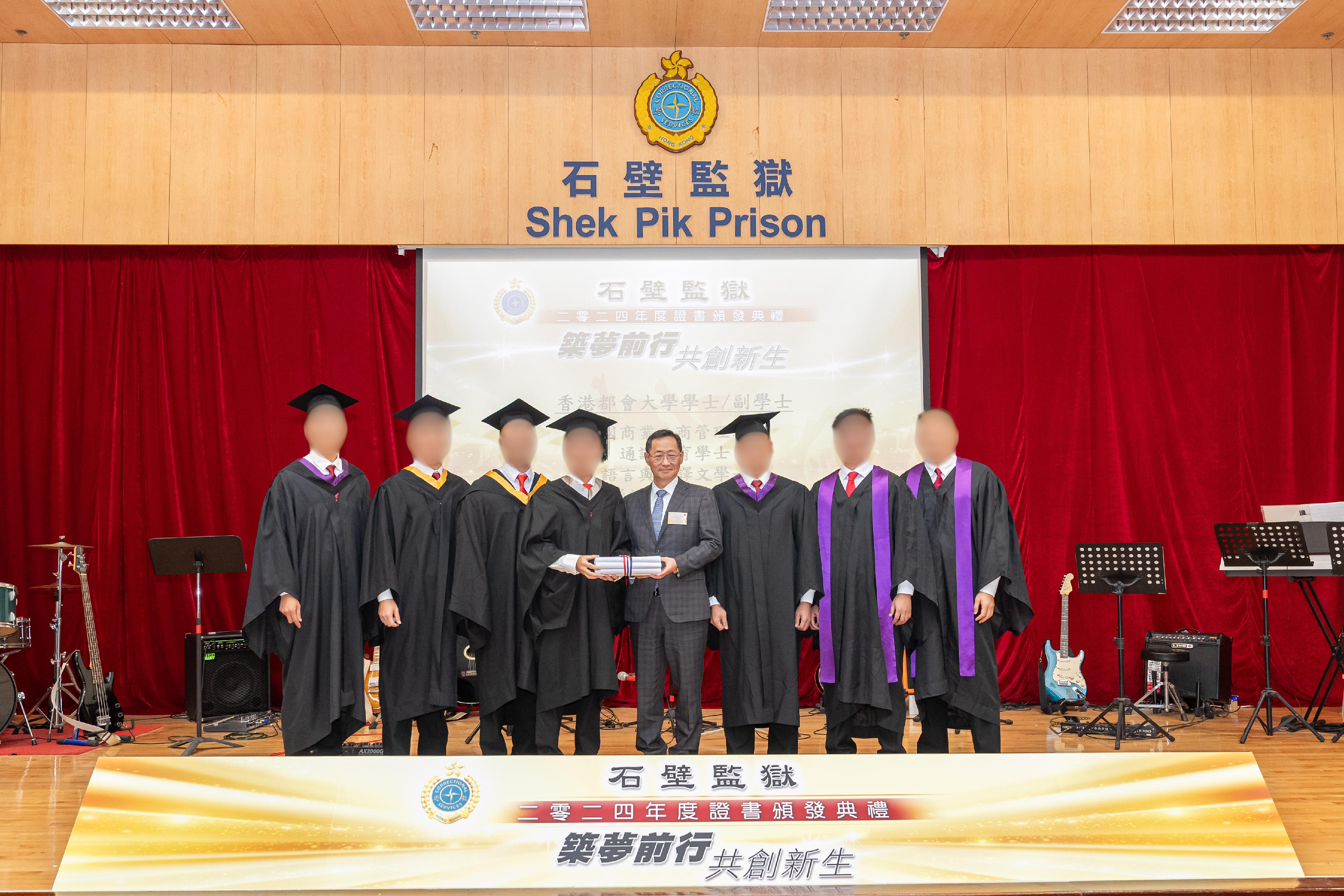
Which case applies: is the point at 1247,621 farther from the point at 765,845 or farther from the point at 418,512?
the point at 418,512

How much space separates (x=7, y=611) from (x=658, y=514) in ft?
13.2

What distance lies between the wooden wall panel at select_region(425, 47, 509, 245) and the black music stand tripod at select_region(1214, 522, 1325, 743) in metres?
4.94

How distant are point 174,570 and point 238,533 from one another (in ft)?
3.66

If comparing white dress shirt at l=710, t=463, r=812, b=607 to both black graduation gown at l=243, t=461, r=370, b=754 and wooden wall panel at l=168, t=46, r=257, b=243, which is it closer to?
black graduation gown at l=243, t=461, r=370, b=754

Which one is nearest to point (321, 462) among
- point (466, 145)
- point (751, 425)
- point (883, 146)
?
point (751, 425)

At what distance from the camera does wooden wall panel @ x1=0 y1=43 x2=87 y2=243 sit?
6555mm

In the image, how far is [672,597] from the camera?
3.94m

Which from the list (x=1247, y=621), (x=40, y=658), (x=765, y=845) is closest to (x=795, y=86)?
(x=1247, y=621)

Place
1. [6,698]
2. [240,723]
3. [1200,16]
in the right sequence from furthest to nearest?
[1200,16] < [240,723] < [6,698]

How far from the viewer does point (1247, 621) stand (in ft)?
21.7

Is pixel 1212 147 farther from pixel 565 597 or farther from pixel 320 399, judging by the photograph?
pixel 320 399

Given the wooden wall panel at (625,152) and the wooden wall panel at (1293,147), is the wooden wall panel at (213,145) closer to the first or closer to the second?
the wooden wall panel at (625,152)

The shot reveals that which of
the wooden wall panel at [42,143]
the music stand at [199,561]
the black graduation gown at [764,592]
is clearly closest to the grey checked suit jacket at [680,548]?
the black graduation gown at [764,592]

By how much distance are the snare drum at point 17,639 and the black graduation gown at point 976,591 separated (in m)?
5.08
